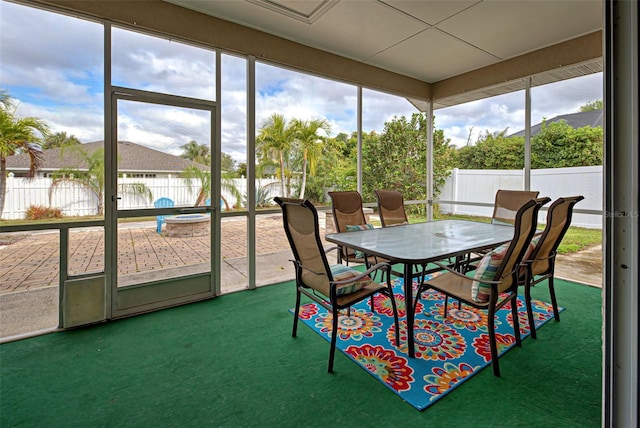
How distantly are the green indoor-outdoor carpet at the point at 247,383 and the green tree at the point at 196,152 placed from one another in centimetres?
162

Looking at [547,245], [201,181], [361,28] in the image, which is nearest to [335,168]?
[361,28]

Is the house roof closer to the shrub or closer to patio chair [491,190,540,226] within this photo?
the shrub

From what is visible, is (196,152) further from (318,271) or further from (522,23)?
(522,23)

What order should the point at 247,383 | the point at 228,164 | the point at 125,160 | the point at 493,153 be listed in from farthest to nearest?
the point at 493,153, the point at 228,164, the point at 125,160, the point at 247,383

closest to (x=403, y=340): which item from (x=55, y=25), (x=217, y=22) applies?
(x=217, y=22)

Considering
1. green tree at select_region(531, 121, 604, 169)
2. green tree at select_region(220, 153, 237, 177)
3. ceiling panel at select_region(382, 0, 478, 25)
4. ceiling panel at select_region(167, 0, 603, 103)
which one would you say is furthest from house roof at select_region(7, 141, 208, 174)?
green tree at select_region(531, 121, 604, 169)

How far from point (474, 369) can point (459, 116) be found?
4.33 meters

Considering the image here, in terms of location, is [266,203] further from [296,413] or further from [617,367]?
[617,367]

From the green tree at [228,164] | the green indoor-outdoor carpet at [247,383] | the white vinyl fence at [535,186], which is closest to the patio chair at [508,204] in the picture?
the white vinyl fence at [535,186]

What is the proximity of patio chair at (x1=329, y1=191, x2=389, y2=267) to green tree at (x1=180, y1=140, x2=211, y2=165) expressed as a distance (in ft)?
4.55

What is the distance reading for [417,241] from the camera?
9.14ft

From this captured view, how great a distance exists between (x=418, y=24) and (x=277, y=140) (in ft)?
6.59

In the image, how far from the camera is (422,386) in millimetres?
1945

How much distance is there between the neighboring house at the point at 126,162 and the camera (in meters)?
2.57
